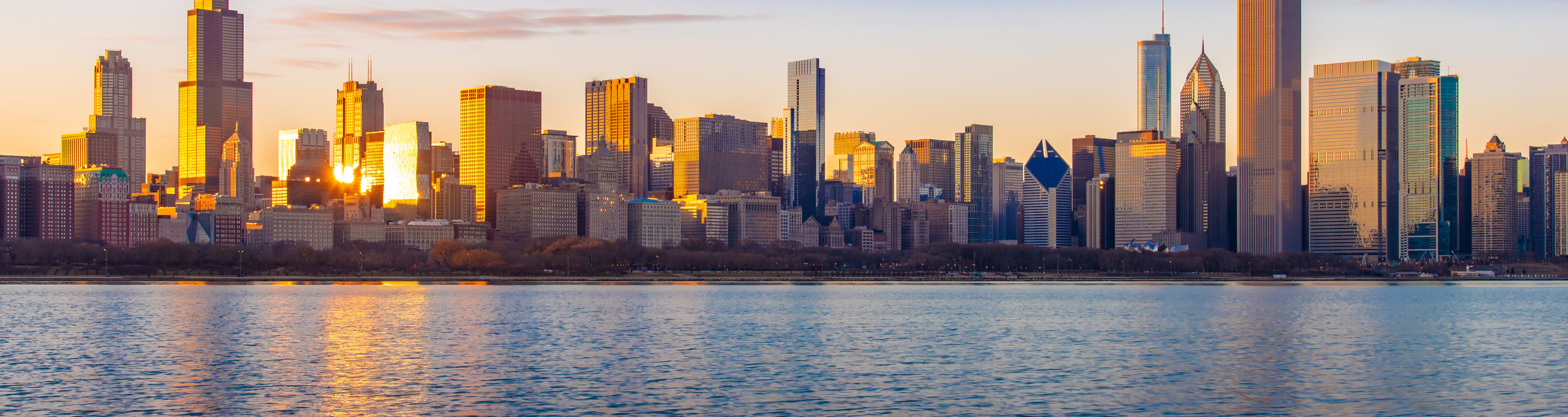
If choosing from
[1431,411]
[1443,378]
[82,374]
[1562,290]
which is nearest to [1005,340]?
[1443,378]

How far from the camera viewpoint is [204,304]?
344 ft

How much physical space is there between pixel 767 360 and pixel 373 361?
46.8ft

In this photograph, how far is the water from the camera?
143ft

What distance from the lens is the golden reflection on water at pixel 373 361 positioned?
43250mm

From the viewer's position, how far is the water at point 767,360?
43469 millimetres

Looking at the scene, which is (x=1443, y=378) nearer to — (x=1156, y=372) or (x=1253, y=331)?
(x=1156, y=372)

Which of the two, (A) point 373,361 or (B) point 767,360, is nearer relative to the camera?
(A) point 373,361

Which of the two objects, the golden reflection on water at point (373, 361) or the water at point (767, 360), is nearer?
the golden reflection on water at point (373, 361)

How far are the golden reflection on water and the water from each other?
8.2 inches

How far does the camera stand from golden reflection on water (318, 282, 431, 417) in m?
43.2

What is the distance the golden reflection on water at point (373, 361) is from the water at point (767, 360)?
0.69 ft

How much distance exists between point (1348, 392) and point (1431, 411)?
4545mm

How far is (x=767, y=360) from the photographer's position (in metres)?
57.4

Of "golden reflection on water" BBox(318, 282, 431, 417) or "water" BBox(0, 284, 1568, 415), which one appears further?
"water" BBox(0, 284, 1568, 415)
